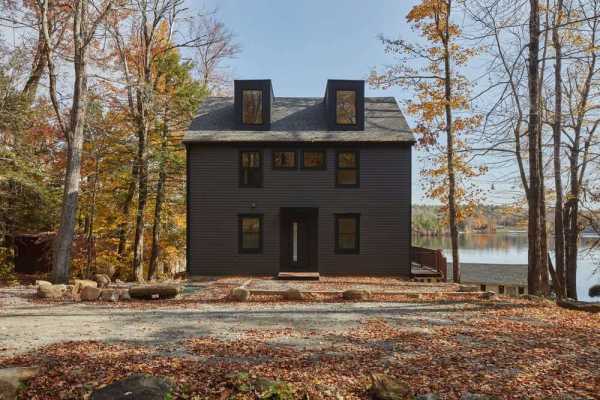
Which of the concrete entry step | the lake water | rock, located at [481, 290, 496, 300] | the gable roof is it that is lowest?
the lake water

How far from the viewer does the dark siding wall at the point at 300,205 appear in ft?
51.4

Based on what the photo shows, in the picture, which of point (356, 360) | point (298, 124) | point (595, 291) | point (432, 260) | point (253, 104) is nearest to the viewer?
point (356, 360)

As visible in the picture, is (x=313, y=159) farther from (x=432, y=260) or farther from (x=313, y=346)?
(x=313, y=346)

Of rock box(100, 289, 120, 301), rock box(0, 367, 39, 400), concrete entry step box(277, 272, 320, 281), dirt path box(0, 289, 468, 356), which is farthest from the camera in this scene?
concrete entry step box(277, 272, 320, 281)

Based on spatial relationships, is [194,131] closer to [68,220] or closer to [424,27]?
[68,220]

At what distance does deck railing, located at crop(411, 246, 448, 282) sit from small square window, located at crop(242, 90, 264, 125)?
28.9ft

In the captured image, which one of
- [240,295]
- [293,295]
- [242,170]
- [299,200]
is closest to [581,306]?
[293,295]

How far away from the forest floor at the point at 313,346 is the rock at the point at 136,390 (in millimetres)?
168

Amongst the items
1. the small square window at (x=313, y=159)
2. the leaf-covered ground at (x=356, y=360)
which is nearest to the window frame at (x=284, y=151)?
the small square window at (x=313, y=159)

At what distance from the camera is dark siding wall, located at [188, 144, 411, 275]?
15.7 meters

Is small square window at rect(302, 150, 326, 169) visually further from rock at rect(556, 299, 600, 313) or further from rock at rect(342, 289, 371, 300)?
rock at rect(556, 299, 600, 313)

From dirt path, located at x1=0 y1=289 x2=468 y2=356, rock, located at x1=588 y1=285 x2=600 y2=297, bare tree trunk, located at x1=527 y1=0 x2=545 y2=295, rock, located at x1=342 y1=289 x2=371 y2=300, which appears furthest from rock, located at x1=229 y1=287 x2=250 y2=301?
rock, located at x1=588 y1=285 x2=600 y2=297

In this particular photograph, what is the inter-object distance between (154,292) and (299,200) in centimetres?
700

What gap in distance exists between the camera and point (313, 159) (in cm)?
1591
